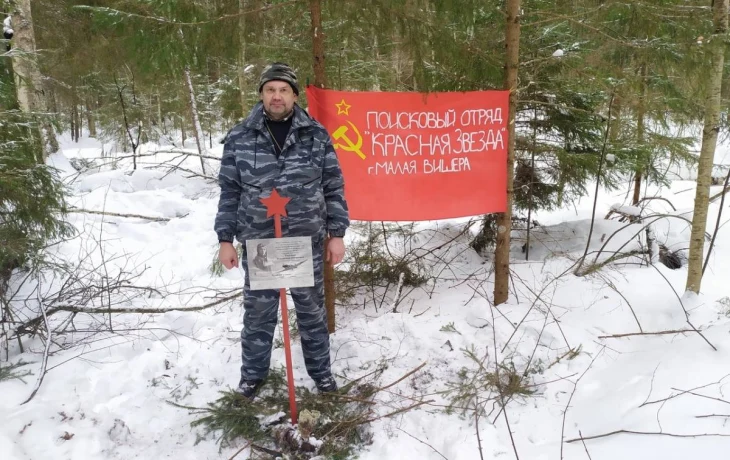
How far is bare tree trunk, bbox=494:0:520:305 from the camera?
3508 mm

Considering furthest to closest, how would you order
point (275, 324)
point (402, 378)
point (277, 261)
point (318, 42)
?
point (318, 42) < point (402, 378) < point (275, 324) < point (277, 261)

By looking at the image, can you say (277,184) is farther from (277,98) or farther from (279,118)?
(277,98)

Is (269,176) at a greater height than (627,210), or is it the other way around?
(269,176)

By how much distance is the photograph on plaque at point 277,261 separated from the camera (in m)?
2.58

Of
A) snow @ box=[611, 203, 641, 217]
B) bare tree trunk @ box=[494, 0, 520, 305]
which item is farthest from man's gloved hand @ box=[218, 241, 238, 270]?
snow @ box=[611, 203, 641, 217]

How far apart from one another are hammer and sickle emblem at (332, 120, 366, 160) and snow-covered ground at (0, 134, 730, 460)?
1.53 m

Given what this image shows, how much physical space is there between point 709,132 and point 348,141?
2955mm

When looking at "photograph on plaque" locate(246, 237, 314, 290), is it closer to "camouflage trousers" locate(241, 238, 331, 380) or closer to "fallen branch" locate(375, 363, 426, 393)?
"camouflage trousers" locate(241, 238, 331, 380)

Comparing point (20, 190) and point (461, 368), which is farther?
point (20, 190)

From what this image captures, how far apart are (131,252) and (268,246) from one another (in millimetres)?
4506

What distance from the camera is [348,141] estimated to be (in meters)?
3.53

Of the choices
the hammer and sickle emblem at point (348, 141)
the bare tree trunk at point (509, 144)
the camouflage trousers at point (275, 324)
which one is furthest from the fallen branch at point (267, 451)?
the bare tree trunk at point (509, 144)

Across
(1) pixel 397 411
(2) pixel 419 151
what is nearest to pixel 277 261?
(1) pixel 397 411

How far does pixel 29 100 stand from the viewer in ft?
23.5
